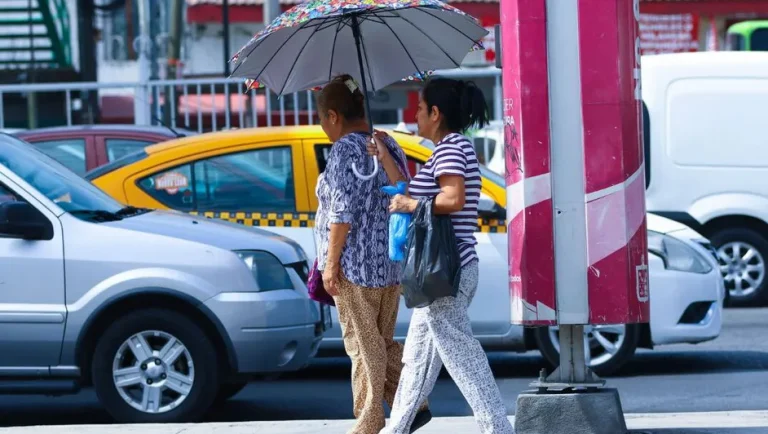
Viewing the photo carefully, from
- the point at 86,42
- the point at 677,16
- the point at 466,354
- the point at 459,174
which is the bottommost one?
the point at 466,354

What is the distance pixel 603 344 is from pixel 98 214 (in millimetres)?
3297

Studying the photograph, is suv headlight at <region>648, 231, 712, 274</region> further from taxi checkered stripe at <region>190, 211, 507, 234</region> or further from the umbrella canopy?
the umbrella canopy

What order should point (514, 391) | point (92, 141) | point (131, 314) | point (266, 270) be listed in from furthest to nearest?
point (92, 141) → point (514, 391) → point (266, 270) → point (131, 314)

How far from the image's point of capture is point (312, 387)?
30.4 ft

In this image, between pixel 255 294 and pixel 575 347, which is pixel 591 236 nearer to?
pixel 575 347

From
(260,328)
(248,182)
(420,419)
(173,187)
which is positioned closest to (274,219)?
(248,182)

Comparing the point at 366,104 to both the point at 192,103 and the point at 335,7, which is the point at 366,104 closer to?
the point at 335,7

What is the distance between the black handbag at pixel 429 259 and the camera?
5758 millimetres

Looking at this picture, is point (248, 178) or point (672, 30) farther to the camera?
point (672, 30)

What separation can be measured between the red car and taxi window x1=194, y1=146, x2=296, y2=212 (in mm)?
2563

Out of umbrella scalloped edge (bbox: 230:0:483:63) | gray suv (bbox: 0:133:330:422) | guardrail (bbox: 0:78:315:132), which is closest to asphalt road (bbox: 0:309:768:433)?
gray suv (bbox: 0:133:330:422)

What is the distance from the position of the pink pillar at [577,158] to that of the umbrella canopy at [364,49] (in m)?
0.55

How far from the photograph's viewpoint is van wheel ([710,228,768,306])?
13281 millimetres

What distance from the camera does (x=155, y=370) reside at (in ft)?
24.7
